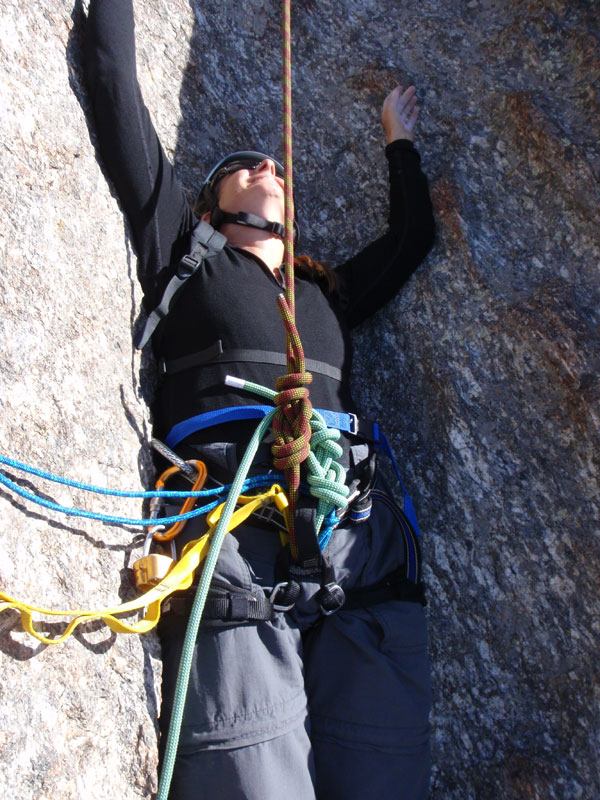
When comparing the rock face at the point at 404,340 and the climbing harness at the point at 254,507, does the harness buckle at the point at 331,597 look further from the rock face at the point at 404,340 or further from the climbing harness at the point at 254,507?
the rock face at the point at 404,340

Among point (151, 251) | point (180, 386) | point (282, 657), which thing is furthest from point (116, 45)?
point (282, 657)

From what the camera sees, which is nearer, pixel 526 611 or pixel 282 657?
pixel 282 657

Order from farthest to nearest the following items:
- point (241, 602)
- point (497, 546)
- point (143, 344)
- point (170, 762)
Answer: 1. point (497, 546)
2. point (143, 344)
3. point (241, 602)
4. point (170, 762)

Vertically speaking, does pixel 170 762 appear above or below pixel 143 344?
below

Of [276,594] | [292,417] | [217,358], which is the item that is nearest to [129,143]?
[217,358]

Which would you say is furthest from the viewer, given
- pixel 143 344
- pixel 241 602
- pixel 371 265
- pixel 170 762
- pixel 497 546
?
pixel 371 265

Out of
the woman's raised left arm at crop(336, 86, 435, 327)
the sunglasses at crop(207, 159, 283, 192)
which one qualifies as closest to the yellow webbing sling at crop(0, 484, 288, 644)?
the woman's raised left arm at crop(336, 86, 435, 327)

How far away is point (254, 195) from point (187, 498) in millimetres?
1549

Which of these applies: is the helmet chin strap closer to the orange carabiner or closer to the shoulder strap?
the shoulder strap

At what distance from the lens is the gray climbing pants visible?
221cm

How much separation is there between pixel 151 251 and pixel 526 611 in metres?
2.22

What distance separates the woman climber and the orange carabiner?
5cm

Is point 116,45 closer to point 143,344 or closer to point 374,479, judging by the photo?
point 143,344

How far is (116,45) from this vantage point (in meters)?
2.82
